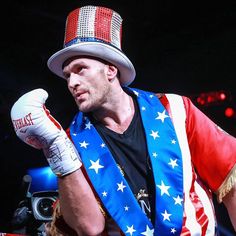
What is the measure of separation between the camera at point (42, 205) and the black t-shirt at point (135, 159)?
2.29m

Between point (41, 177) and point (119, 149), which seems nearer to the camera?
point (119, 149)

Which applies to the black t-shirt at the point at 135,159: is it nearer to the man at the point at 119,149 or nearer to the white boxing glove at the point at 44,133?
the man at the point at 119,149

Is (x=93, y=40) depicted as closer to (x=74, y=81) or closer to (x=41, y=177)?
(x=74, y=81)

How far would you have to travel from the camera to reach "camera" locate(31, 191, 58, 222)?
4.24m

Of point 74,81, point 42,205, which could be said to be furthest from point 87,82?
point 42,205

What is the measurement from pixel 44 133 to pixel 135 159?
547 millimetres

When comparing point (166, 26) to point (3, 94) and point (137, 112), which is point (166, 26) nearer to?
point (3, 94)

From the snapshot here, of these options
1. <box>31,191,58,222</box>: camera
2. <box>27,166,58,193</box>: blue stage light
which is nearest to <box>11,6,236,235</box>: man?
<box>31,191,58,222</box>: camera

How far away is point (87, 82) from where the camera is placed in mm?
2117

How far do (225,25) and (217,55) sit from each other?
417 millimetres

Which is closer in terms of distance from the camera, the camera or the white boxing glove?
the white boxing glove

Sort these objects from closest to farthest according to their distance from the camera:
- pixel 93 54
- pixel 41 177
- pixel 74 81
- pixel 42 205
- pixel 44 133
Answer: pixel 44 133
pixel 74 81
pixel 93 54
pixel 42 205
pixel 41 177

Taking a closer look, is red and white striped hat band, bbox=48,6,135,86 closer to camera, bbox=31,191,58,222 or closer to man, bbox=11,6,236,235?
man, bbox=11,6,236,235

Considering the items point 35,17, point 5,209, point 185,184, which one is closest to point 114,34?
point 185,184
